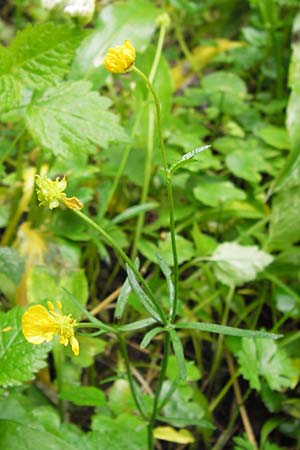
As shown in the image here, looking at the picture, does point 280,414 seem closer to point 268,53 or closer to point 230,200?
point 230,200

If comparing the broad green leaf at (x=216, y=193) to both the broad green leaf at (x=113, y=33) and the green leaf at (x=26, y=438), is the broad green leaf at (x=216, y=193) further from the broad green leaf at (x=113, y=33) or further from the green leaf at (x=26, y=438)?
the green leaf at (x=26, y=438)

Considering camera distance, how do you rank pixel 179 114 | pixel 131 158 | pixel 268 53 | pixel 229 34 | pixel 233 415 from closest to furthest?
pixel 233 415 < pixel 131 158 < pixel 179 114 < pixel 268 53 < pixel 229 34

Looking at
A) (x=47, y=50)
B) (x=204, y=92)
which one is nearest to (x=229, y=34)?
(x=204, y=92)

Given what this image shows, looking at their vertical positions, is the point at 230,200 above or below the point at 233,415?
above

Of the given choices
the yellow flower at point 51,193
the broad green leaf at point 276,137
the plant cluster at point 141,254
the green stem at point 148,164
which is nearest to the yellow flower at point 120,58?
the plant cluster at point 141,254

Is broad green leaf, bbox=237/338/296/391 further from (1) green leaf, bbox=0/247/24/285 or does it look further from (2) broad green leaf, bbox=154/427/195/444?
(1) green leaf, bbox=0/247/24/285
